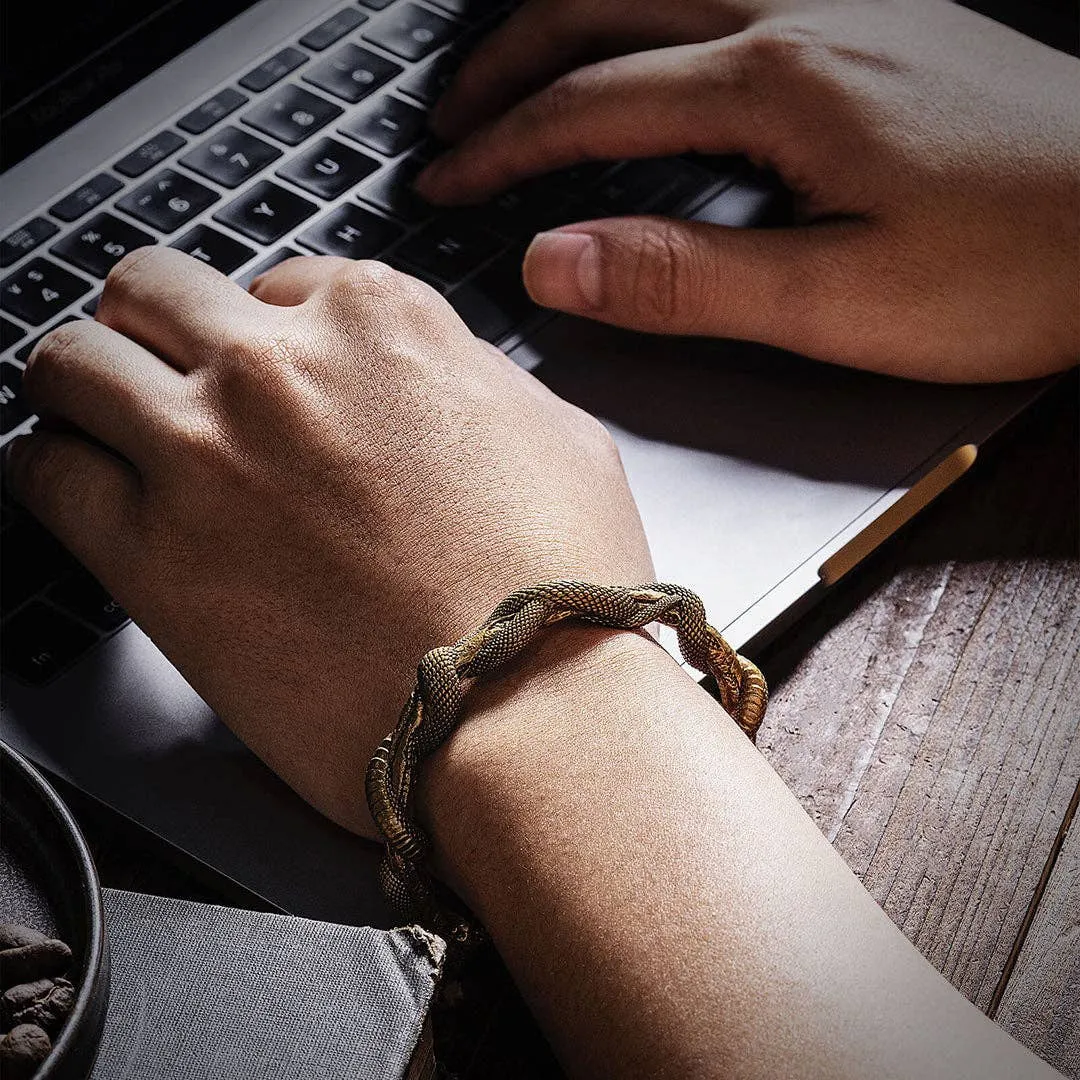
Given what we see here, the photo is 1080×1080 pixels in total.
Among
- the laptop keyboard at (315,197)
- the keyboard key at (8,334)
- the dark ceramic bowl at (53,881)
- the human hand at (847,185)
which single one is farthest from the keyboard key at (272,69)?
the dark ceramic bowl at (53,881)

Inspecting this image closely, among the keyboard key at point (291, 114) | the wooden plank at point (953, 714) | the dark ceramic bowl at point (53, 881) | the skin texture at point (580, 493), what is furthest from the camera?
the keyboard key at point (291, 114)

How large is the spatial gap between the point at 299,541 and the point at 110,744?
0.38 feet

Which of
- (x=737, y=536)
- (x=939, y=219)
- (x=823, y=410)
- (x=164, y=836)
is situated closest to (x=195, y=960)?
(x=164, y=836)

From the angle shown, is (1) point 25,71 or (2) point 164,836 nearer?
(2) point 164,836

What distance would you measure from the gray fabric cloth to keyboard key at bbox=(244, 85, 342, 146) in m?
0.50

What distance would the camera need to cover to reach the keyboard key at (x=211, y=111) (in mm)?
741

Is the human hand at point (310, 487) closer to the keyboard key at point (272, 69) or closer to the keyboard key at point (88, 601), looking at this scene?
the keyboard key at point (88, 601)

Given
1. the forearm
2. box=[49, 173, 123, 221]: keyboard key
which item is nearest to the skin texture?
the forearm

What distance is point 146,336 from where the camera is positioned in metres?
0.62

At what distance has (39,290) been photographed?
2.19ft

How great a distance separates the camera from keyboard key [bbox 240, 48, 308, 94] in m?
0.76

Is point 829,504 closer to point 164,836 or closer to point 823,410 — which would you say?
point 823,410

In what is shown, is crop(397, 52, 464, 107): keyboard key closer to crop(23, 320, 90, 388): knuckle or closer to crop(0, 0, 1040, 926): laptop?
crop(0, 0, 1040, 926): laptop

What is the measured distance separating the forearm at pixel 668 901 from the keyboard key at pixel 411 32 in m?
0.49
